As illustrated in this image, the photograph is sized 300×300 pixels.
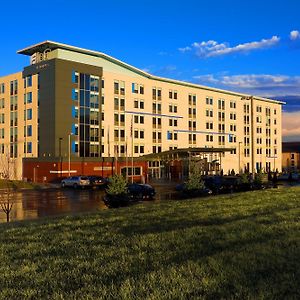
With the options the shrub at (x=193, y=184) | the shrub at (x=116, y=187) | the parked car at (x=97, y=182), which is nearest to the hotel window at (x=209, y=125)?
the parked car at (x=97, y=182)

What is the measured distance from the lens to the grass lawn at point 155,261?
559 cm

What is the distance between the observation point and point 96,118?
71.5 meters

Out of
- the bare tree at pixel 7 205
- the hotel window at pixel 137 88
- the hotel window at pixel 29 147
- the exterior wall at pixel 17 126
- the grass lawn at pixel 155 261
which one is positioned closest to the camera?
the grass lawn at pixel 155 261

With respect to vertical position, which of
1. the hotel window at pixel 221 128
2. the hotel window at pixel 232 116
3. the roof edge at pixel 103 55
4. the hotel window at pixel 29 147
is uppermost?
the roof edge at pixel 103 55

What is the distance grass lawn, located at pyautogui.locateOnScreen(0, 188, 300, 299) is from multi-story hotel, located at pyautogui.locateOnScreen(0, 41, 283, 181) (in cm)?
4760

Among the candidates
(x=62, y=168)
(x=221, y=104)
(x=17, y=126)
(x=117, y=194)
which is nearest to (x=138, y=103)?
(x=62, y=168)

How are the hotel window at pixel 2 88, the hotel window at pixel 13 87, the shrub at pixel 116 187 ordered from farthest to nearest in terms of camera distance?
1. the hotel window at pixel 2 88
2. the hotel window at pixel 13 87
3. the shrub at pixel 116 187

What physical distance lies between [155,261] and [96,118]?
214 ft

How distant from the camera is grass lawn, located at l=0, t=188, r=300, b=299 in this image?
5594mm

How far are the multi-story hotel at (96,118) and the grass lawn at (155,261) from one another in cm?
4760

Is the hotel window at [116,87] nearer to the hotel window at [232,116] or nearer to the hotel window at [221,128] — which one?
the hotel window at [221,128]

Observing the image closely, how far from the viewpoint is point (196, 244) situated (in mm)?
8453

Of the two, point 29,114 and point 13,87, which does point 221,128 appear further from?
point 13,87

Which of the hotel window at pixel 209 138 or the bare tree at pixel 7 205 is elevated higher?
the hotel window at pixel 209 138
